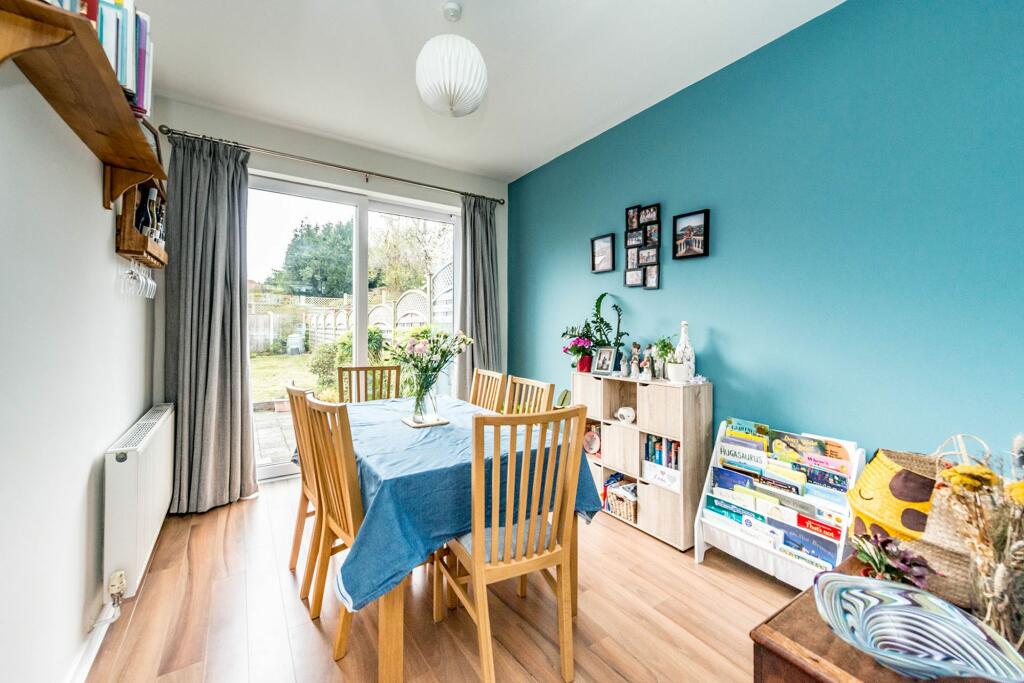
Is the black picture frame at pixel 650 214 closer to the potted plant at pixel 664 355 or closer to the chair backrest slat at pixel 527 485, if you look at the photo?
the potted plant at pixel 664 355

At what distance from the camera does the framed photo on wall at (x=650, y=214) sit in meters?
2.80

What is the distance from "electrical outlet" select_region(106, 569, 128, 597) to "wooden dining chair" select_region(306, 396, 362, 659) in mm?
785

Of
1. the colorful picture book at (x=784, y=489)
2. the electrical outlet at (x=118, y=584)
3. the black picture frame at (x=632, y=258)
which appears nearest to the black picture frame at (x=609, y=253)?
the black picture frame at (x=632, y=258)

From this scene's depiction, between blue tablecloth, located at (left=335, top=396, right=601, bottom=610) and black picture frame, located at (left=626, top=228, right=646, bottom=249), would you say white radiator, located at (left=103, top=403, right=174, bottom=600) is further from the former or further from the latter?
black picture frame, located at (left=626, top=228, right=646, bottom=249)

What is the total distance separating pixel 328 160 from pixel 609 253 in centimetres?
234

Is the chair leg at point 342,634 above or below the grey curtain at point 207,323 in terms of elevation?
below

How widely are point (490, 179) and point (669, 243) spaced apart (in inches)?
86.0

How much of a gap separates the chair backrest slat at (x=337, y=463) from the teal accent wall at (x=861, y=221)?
6.79 ft

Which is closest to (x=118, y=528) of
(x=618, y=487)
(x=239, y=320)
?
(x=239, y=320)

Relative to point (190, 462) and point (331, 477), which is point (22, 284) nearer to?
point (331, 477)

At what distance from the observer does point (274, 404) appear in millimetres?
3291

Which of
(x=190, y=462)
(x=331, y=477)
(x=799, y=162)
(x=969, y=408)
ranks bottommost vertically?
(x=190, y=462)

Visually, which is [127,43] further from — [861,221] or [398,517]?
[861,221]

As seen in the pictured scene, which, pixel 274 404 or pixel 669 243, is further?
pixel 274 404
